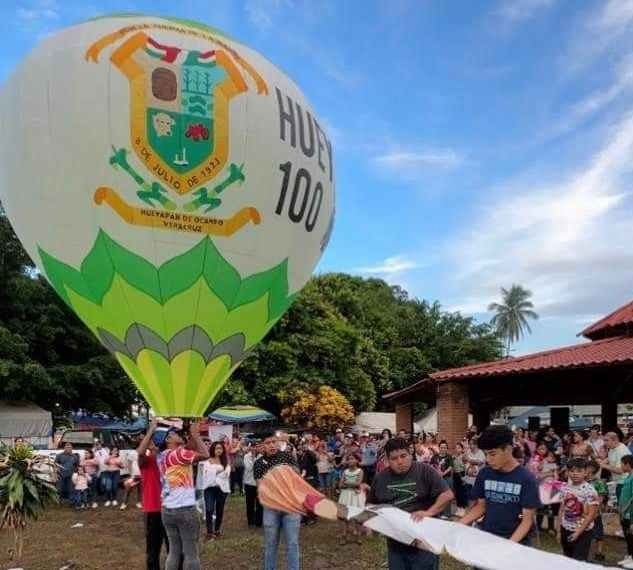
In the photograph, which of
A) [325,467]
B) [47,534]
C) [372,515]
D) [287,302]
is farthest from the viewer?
[325,467]

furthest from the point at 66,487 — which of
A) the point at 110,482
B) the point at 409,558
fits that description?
the point at 409,558

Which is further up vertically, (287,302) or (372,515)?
(287,302)

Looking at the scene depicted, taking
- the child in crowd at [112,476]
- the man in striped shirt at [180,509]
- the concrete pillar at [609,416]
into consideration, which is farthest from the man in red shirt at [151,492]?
the concrete pillar at [609,416]

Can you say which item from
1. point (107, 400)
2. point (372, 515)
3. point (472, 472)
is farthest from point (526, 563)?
point (107, 400)

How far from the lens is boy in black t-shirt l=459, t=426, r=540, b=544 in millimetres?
4918

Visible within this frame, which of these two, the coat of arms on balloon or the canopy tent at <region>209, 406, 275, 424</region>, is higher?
the coat of arms on balloon

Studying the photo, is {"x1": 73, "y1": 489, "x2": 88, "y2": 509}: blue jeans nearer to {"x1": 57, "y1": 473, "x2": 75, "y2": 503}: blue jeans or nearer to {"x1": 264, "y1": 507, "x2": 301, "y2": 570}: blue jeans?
{"x1": 57, "y1": 473, "x2": 75, "y2": 503}: blue jeans

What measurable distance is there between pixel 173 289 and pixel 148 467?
1.95m

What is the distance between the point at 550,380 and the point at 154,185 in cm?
1434

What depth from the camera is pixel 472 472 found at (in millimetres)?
13820

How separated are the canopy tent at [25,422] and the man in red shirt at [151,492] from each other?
64.9 feet

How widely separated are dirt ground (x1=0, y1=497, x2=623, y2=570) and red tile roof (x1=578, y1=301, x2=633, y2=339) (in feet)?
32.3

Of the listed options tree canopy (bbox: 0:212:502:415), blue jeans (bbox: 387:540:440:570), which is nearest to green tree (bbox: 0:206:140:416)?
tree canopy (bbox: 0:212:502:415)

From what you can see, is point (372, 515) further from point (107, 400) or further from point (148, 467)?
point (107, 400)
